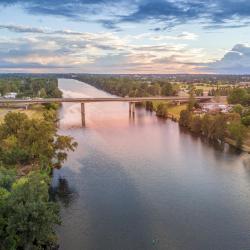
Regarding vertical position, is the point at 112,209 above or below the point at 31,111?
below

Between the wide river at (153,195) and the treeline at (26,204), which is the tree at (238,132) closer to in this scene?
the wide river at (153,195)

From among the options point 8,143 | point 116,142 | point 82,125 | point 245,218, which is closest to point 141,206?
point 245,218

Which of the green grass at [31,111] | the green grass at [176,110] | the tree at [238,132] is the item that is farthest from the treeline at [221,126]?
the green grass at [31,111]

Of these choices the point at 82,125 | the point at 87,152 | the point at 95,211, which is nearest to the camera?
the point at 95,211

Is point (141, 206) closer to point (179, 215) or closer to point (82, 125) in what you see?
point (179, 215)

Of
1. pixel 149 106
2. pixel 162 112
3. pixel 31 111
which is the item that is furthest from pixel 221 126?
pixel 149 106

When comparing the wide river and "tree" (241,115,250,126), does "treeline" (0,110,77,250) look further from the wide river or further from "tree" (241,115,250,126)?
"tree" (241,115,250,126)

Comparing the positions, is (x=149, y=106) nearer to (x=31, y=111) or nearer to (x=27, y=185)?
(x=31, y=111)

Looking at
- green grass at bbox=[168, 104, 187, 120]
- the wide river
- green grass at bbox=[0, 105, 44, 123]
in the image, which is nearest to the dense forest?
the wide river
